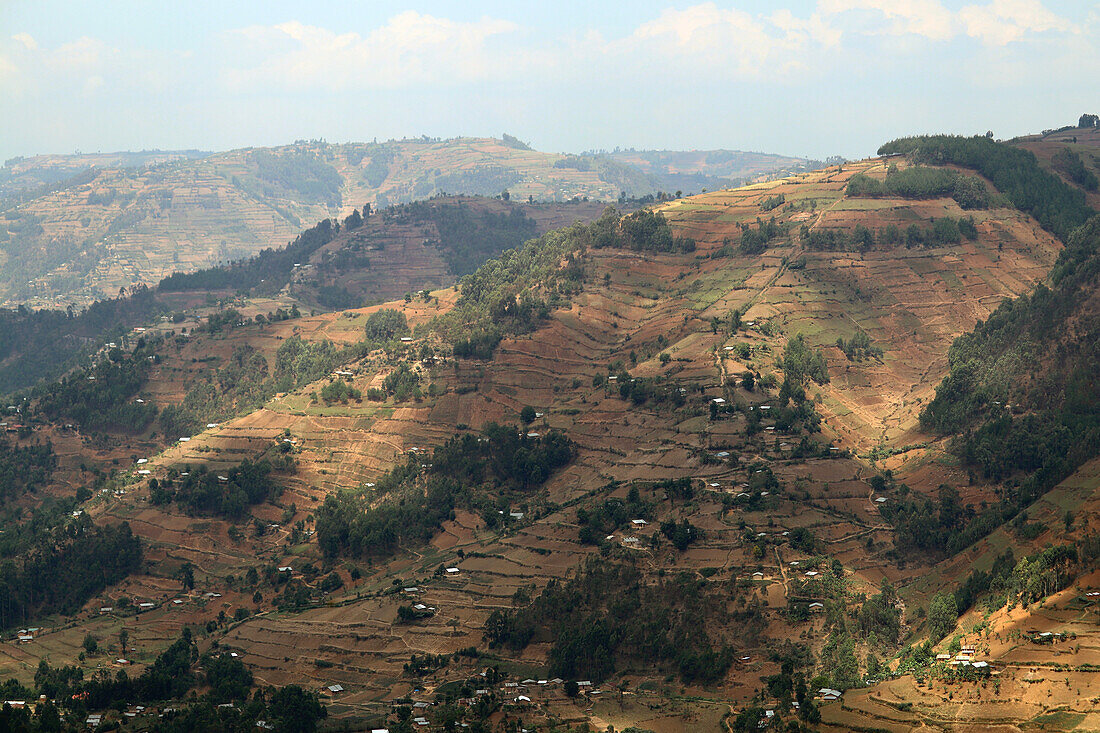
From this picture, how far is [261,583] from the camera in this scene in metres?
105

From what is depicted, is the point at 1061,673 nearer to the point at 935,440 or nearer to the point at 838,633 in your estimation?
the point at 838,633

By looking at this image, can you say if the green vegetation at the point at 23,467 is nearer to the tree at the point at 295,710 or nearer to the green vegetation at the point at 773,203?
the tree at the point at 295,710

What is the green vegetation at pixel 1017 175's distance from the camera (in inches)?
5507

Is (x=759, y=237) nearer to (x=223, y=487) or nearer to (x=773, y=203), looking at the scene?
(x=773, y=203)

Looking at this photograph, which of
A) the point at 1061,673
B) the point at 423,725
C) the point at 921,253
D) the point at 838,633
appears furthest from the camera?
the point at 921,253

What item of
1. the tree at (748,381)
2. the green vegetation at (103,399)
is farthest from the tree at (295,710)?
the green vegetation at (103,399)

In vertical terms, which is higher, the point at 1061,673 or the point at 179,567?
the point at 1061,673

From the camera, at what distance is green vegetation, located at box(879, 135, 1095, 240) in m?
140

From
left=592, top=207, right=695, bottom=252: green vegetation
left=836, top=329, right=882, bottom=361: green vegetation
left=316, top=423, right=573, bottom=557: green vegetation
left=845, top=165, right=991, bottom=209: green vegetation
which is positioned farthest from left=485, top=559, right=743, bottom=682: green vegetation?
left=845, top=165, right=991, bottom=209: green vegetation

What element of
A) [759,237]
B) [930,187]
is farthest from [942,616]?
[930,187]

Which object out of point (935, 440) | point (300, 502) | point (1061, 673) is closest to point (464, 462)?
point (300, 502)

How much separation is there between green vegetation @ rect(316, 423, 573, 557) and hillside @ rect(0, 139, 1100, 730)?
30cm

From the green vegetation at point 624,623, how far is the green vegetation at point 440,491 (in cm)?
1837

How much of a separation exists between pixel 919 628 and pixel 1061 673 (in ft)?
55.2
